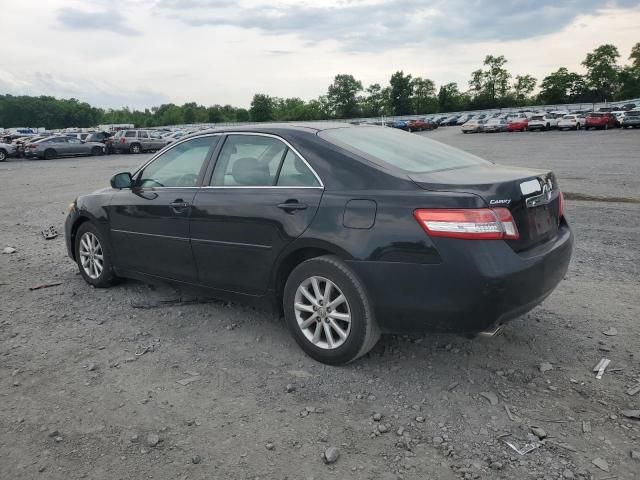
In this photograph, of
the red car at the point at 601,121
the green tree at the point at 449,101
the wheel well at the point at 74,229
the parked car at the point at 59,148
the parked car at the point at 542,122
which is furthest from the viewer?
the green tree at the point at 449,101

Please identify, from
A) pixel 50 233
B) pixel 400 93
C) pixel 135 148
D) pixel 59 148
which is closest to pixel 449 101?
pixel 400 93

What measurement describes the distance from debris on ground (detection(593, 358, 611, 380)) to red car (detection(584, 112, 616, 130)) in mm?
46385

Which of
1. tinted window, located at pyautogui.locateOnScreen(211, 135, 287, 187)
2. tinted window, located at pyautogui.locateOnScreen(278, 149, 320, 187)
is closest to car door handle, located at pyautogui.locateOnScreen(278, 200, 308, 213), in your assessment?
tinted window, located at pyautogui.locateOnScreen(278, 149, 320, 187)

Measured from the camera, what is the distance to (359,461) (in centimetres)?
277

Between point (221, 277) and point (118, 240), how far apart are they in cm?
150

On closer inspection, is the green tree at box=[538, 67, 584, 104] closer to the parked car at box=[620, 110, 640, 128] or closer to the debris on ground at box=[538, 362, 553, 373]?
the parked car at box=[620, 110, 640, 128]

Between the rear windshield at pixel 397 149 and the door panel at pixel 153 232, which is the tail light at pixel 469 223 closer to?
the rear windshield at pixel 397 149

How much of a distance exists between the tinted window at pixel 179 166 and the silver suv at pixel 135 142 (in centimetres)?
3449

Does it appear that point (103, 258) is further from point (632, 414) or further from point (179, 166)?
point (632, 414)

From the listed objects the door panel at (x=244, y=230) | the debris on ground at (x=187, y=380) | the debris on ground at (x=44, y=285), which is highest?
the door panel at (x=244, y=230)

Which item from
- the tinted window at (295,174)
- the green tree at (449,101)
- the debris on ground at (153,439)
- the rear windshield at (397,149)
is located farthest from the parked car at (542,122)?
the green tree at (449,101)

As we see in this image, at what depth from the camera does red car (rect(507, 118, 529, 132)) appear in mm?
50125

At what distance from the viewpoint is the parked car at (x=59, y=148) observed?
33.3 meters

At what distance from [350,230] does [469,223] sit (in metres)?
0.76
